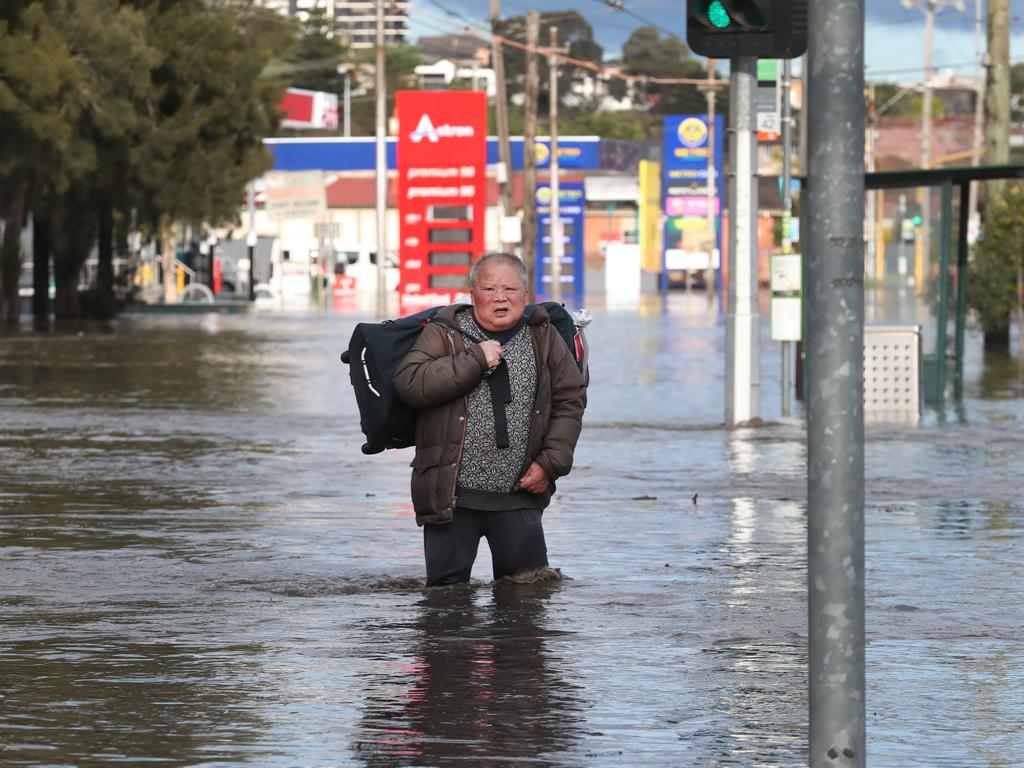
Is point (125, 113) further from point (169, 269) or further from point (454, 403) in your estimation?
point (454, 403)

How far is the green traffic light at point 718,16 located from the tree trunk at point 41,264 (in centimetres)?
4183

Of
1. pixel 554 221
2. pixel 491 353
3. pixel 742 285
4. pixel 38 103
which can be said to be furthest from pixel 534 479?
pixel 554 221

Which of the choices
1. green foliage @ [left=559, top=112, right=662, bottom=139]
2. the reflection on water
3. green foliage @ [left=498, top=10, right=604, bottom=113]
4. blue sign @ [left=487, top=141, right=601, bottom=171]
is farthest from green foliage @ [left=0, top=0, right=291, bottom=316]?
green foliage @ [left=498, top=10, right=604, bottom=113]

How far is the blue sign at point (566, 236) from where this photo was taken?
2751 inches

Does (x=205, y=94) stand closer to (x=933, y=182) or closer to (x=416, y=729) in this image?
(x=933, y=182)

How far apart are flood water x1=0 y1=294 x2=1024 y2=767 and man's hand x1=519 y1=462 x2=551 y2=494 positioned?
49cm

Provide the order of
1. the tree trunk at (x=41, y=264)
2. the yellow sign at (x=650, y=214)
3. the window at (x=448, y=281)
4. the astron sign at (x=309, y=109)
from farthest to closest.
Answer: the astron sign at (x=309, y=109), the yellow sign at (x=650, y=214), the window at (x=448, y=281), the tree trunk at (x=41, y=264)

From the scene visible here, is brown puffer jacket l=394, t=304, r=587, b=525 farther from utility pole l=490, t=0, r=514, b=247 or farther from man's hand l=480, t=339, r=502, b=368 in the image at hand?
utility pole l=490, t=0, r=514, b=247

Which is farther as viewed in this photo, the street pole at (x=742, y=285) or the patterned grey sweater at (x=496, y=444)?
the street pole at (x=742, y=285)

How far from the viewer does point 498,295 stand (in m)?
8.62

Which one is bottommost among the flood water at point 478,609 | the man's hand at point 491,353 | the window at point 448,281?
the flood water at point 478,609

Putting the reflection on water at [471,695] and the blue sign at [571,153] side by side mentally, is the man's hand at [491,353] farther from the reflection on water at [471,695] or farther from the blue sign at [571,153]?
the blue sign at [571,153]

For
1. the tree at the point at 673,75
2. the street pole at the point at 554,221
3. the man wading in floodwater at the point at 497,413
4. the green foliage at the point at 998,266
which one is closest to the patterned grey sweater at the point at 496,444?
the man wading in floodwater at the point at 497,413

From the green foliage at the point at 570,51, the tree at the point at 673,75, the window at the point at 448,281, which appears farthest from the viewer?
the green foliage at the point at 570,51
